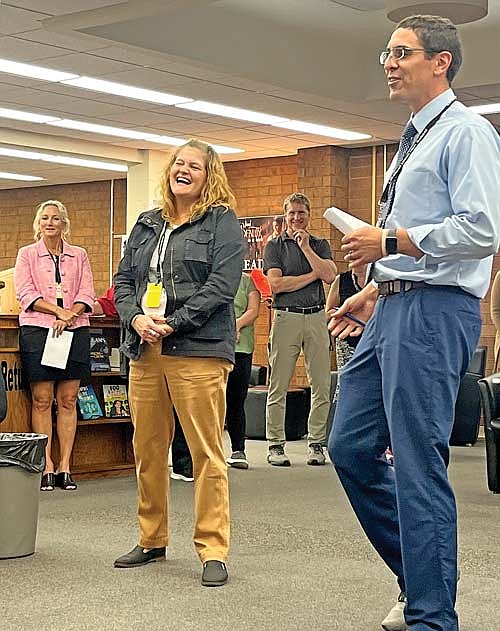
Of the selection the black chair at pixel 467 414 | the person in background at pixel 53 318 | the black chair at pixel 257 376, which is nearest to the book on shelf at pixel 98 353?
the person in background at pixel 53 318

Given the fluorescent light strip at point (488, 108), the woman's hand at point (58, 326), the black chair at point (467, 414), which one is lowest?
the black chair at point (467, 414)

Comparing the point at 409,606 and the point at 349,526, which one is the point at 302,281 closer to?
the point at 349,526

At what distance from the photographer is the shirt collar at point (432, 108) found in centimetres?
301

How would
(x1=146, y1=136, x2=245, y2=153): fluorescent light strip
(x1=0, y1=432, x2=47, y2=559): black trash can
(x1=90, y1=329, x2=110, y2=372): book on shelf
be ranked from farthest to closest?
(x1=146, y1=136, x2=245, y2=153): fluorescent light strip, (x1=90, y1=329, x2=110, y2=372): book on shelf, (x1=0, y1=432, x2=47, y2=559): black trash can

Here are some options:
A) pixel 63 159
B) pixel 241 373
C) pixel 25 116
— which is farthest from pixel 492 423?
pixel 63 159

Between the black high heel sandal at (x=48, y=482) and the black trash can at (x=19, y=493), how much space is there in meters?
1.78

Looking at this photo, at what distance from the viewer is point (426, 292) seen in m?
2.90

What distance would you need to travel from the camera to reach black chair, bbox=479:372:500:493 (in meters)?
6.44

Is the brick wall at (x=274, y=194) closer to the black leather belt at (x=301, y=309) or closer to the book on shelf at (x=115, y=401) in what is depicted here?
the black leather belt at (x=301, y=309)

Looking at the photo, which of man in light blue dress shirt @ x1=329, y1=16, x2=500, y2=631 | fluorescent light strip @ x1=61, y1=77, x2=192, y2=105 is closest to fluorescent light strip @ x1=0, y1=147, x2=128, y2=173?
fluorescent light strip @ x1=61, y1=77, x2=192, y2=105

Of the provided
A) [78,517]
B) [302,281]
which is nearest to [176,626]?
[78,517]

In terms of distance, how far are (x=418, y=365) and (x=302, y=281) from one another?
194 inches

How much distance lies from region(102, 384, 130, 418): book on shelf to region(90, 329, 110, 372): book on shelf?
0.17m

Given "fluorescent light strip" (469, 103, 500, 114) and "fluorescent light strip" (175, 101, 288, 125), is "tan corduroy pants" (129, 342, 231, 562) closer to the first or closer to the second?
"fluorescent light strip" (175, 101, 288, 125)
